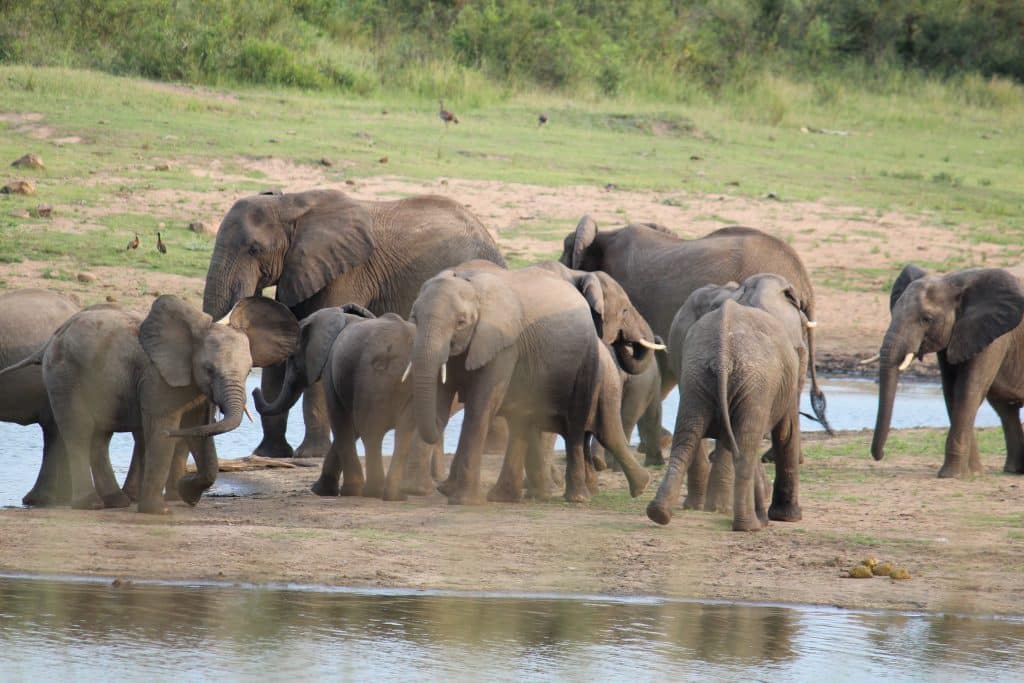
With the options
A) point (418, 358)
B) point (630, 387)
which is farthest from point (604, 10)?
point (418, 358)

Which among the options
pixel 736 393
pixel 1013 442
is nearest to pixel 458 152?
pixel 1013 442

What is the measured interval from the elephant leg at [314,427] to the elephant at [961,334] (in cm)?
312

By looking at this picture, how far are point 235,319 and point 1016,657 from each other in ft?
12.3

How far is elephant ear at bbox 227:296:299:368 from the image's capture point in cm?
824

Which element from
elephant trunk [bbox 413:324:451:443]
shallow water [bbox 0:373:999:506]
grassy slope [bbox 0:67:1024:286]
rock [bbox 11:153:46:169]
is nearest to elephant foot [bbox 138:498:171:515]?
shallow water [bbox 0:373:999:506]

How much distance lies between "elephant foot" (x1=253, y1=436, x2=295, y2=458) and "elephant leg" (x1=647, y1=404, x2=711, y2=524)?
3.46 metres

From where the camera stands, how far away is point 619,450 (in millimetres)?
8734

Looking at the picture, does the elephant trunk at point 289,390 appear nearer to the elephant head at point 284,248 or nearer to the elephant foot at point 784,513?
the elephant head at point 284,248

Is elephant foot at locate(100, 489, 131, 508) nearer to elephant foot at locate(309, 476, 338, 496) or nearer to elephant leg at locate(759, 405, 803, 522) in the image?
elephant foot at locate(309, 476, 338, 496)

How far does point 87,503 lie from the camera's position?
8.18 meters

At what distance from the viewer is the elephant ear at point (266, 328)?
8242mm

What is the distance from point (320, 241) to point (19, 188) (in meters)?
5.58

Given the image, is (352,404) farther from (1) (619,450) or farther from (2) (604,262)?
(2) (604,262)

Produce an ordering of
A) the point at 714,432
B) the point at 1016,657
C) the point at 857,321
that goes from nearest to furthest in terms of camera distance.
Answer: the point at 1016,657, the point at 714,432, the point at 857,321
